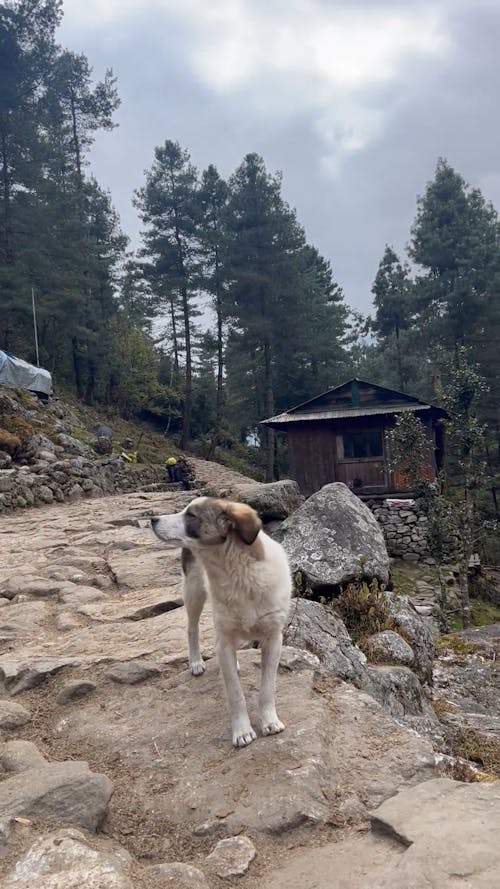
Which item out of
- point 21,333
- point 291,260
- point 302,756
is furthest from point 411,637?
point 21,333

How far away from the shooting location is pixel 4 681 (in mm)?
4305

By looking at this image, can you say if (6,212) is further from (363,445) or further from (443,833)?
(443,833)

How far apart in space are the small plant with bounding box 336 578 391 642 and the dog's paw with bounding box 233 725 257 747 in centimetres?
274

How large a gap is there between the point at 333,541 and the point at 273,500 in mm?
2073

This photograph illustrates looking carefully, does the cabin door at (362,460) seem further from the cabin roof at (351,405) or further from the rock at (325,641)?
the rock at (325,641)

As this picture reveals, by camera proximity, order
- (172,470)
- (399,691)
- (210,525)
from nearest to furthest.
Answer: (210,525)
(399,691)
(172,470)

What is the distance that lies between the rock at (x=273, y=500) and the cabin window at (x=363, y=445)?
1517 centimetres

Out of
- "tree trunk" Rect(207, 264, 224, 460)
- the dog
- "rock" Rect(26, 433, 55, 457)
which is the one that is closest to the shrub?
the dog

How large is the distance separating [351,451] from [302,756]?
2149 cm

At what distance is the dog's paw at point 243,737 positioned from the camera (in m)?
3.11

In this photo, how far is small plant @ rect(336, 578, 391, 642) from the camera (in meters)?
5.83

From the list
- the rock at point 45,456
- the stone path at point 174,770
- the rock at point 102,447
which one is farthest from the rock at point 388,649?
the rock at point 102,447

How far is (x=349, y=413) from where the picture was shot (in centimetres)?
2330

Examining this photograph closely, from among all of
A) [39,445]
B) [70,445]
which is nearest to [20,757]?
[39,445]
